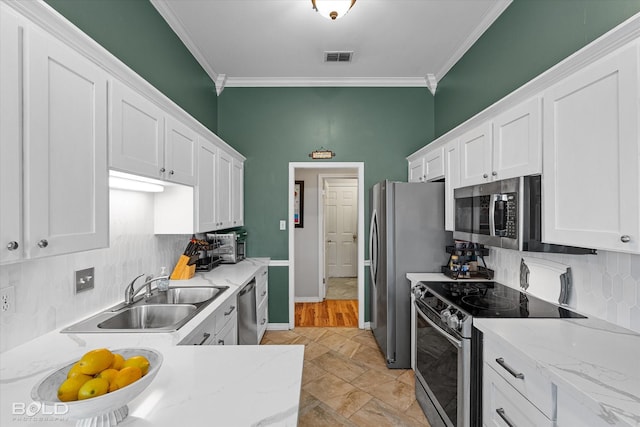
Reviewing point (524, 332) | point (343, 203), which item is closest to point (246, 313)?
point (524, 332)

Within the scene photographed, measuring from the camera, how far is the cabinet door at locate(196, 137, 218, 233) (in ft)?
7.89

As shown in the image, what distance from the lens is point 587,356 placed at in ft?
3.87

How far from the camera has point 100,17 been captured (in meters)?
1.75

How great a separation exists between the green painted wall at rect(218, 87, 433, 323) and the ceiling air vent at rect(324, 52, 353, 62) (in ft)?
1.63

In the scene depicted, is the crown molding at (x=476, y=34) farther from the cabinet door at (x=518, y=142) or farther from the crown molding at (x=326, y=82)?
the cabinet door at (x=518, y=142)

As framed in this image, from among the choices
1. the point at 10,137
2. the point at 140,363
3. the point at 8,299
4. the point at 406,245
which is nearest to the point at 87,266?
the point at 8,299

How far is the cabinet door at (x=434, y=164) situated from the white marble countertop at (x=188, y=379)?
2089 millimetres

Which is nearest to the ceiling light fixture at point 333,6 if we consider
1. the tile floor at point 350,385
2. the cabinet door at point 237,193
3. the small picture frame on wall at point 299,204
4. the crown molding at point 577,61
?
the crown molding at point 577,61

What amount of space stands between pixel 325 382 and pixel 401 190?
1783 millimetres

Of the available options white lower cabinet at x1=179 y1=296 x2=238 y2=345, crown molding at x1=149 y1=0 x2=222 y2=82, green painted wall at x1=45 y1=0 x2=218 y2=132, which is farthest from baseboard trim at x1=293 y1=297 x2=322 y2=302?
crown molding at x1=149 y1=0 x2=222 y2=82

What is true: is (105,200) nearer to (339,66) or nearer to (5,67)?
(5,67)

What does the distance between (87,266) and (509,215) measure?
2.33 metres

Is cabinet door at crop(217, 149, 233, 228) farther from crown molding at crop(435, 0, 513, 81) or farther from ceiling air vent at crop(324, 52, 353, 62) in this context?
crown molding at crop(435, 0, 513, 81)

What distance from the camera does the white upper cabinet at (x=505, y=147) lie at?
1.57 meters
